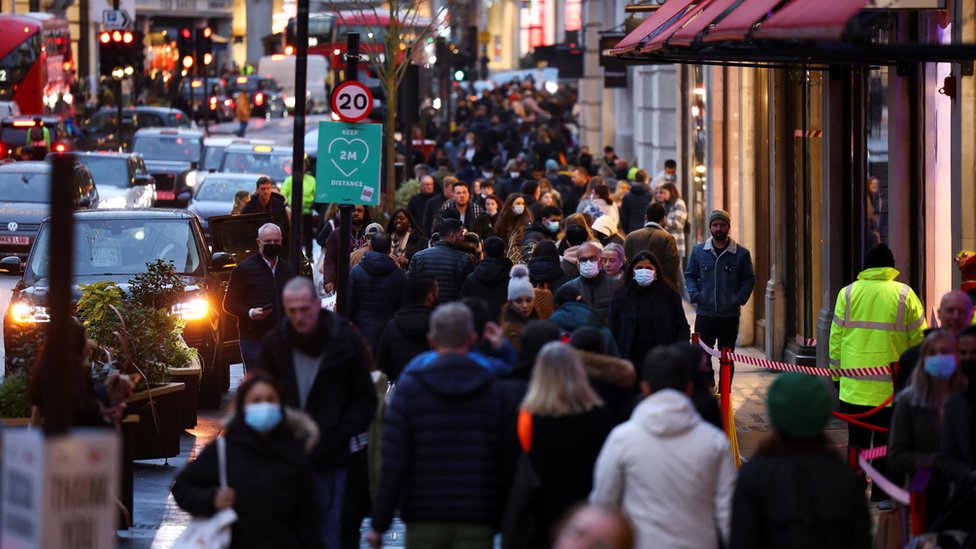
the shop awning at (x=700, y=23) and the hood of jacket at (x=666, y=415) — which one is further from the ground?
the shop awning at (x=700, y=23)

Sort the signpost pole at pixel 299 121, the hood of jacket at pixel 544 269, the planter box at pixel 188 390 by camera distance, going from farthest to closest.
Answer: the signpost pole at pixel 299 121 → the hood of jacket at pixel 544 269 → the planter box at pixel 188 390

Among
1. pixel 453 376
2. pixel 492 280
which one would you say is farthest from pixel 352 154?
pixel 453 376

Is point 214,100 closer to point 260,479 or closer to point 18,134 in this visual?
point 18,134

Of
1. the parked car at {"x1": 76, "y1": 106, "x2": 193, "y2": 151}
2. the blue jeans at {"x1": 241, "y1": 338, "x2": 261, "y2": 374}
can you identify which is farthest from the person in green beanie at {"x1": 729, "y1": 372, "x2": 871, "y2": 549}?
the parked car at {"x1": 76, "y1": 106, "x2": 193, "y2": 151}

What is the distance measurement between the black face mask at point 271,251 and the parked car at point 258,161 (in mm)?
20084

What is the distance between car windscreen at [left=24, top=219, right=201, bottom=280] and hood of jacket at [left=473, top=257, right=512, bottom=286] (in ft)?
12.9

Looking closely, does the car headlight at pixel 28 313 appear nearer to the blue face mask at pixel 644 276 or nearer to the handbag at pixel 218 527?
the blue face mask at pixel 644 276

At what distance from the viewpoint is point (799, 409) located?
22.8 feet

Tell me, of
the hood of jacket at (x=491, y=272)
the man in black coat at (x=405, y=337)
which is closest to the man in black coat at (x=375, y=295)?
the hood of jacket at (x=491, y=272)

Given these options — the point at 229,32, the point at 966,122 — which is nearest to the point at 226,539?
the point at 966,122

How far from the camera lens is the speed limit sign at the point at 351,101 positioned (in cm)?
1490

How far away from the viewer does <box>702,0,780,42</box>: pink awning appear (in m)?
10.6

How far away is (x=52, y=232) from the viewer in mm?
5570

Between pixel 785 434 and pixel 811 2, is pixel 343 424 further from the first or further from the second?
pixel 811 2
